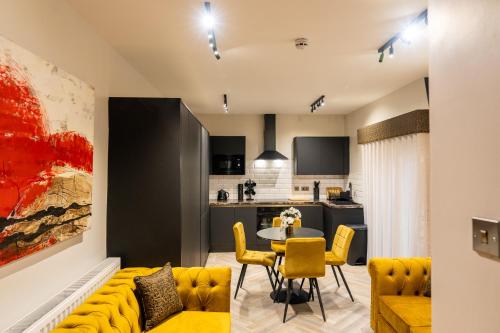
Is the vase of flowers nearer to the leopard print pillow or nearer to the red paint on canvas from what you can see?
the leopard print pillow

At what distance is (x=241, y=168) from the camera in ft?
21.0

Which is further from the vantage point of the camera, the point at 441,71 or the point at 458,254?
the point at 441,71

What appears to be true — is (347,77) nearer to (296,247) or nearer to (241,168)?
(296,247)

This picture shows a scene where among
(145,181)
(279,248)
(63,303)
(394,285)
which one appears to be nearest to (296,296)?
(279,248)

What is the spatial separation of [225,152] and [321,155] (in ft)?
6.49

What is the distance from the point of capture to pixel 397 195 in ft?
14.6

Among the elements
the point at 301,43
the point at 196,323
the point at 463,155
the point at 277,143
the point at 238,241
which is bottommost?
the point at 196,323

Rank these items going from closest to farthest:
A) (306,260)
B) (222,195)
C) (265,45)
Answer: (265,45) → (306,260) → (222,195)

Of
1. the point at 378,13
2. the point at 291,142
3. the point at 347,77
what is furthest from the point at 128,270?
the point at 291,142

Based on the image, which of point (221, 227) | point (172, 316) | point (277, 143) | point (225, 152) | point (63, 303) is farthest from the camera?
point (277, 143)

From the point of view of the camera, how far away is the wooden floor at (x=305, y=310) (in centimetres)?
312

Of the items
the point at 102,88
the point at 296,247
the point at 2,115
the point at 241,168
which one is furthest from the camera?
the point at 241,168

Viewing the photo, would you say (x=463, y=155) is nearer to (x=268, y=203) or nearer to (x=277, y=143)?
Answer: (x=268, y=203)

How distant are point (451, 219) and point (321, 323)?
98.1 inches
